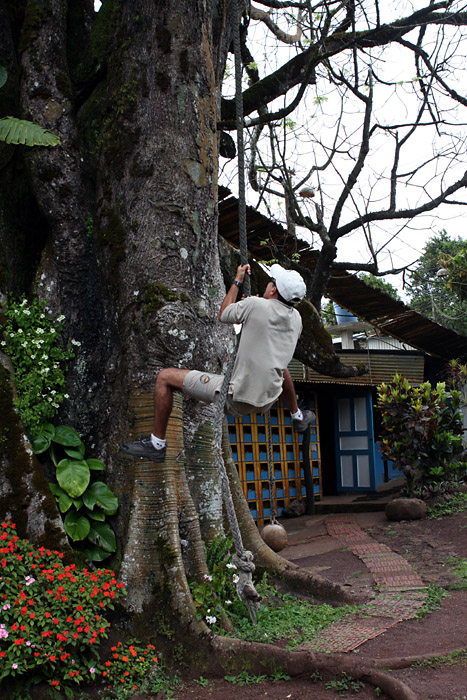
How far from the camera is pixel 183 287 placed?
16.5 feet

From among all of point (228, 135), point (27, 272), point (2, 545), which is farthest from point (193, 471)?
point (228, 135)

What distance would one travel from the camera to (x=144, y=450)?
458 cm

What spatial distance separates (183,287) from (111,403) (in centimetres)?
110

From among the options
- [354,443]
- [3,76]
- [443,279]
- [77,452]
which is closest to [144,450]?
[77,452]

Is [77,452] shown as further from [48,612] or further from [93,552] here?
[48,612]

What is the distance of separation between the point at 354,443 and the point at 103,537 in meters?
10.4

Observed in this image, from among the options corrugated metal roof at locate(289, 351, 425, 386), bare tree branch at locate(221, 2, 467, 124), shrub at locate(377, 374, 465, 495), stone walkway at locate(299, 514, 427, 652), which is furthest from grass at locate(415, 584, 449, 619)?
corrugated metal roof at locate(289, 351, 425, 386)

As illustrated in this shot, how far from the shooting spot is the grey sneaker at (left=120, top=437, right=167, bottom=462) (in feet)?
15.0

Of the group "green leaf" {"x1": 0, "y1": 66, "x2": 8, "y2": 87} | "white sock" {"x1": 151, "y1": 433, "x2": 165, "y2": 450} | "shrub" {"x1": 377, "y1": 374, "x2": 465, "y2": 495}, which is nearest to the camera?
"white sock" {"x1": 151, "y1": 433, "x2": 165, "y2": 450}

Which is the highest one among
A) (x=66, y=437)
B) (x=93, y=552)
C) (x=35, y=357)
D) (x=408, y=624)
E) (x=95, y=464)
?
(x=35, y=357)

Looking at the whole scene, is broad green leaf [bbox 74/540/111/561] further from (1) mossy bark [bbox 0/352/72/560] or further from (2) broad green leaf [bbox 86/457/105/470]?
(2) broad green leaf [bbox 86/457/105/470]

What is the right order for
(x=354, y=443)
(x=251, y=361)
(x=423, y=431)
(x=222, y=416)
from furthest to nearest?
(x=354, y=443) → (x=423, y=431) → (x=222, y=416) → (x=251, y=361)

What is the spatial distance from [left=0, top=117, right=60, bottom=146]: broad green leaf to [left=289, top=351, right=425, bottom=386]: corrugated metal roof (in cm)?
847

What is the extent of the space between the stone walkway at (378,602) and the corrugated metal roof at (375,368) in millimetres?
4409
